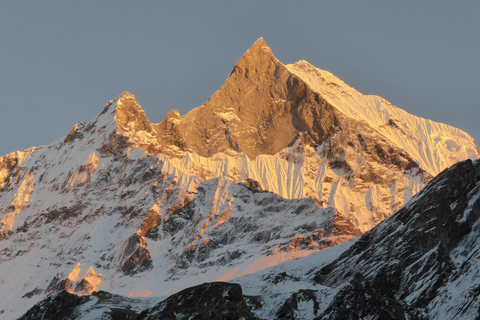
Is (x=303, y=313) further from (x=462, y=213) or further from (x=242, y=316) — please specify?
(x=462, y=213)

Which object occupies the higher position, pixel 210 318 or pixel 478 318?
pixel 210 318

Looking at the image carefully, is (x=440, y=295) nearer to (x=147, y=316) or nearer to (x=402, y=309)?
(x=402, y=309)

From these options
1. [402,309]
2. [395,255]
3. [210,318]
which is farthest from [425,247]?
[210,318]

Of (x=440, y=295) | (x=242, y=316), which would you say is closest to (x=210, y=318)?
(x=242, y=316)

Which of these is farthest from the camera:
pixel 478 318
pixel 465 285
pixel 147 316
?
pixel 147 316

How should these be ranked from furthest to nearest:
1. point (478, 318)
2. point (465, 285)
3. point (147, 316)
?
point (147, 316) < point (465, 285) < point (478, 318)

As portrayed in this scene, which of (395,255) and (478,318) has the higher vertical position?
(395,255)

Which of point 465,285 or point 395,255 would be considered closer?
point 465,285

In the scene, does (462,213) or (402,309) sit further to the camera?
(462,213)

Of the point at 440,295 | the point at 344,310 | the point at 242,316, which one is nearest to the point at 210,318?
the point at 242,316
